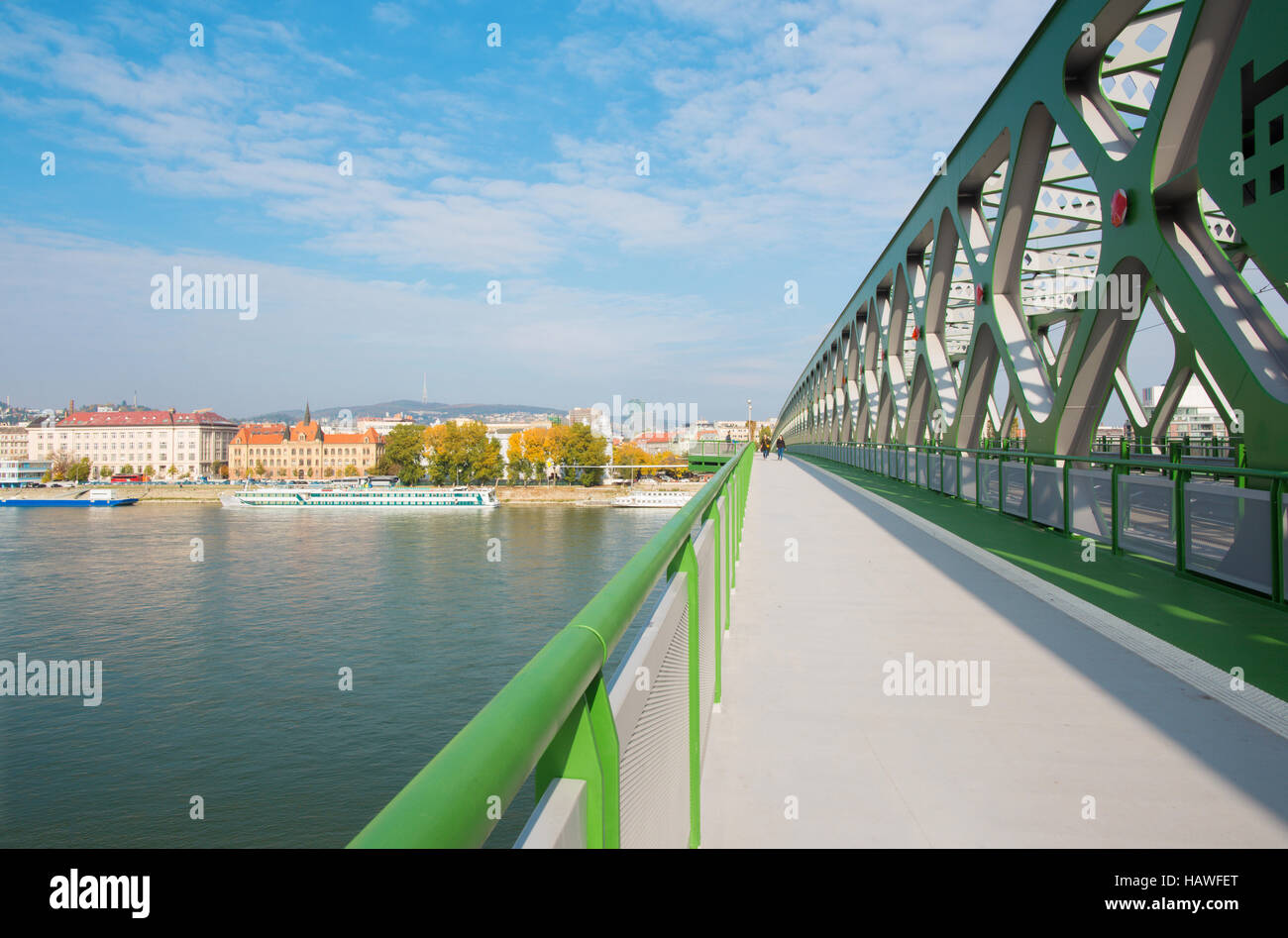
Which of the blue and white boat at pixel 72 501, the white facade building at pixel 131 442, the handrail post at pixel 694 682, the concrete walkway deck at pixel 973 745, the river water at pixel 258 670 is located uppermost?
the white facade building at pixel 131 442

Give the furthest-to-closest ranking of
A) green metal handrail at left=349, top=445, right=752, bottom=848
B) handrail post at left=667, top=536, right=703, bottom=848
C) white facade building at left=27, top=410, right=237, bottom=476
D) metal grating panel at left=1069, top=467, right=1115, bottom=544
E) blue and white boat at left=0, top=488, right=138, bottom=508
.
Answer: white facade building at left=27, top=410, right=237, bottom=476 → blue and white boat at left=0, top=488, right=138, bottom=508 → metal grating panel at left=1069, top=467, right=1115, bottom=544 → handrail post at left=667, top=536, right=703, bottom=848 → green metal handrail at left=349, top=445, right=752, bottom=848

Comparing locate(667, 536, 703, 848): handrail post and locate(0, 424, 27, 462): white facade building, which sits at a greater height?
locate(0, 424, 27, 462): white facade building

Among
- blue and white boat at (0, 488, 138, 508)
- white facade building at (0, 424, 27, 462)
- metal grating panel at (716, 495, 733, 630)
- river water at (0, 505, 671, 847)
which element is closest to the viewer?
metal grating panel at (716, 495, 733, 630)

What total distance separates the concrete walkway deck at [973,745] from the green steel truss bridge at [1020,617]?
2cm

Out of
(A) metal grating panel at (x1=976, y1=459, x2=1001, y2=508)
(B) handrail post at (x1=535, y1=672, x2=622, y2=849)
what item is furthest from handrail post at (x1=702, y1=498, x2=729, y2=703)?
(A) metal grating panel at (x1=976, y1=459, x2=1001, y2=508)

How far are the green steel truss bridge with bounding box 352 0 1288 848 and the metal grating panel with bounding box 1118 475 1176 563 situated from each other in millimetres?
33

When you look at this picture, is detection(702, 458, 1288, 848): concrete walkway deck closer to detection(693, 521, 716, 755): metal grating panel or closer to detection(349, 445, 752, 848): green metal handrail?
detection(693, 521, 716, 755): metal grating panel

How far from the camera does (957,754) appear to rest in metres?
3.47

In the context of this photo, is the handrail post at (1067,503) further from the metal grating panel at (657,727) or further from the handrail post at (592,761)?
the handrail post at (592,761)

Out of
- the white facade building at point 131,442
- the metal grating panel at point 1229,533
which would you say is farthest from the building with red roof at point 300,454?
the metal grating panel at point 1229,533

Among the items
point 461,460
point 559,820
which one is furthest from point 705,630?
point 461,460

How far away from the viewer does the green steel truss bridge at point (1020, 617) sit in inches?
72.0

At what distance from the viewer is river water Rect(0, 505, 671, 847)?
15352 millimetres
